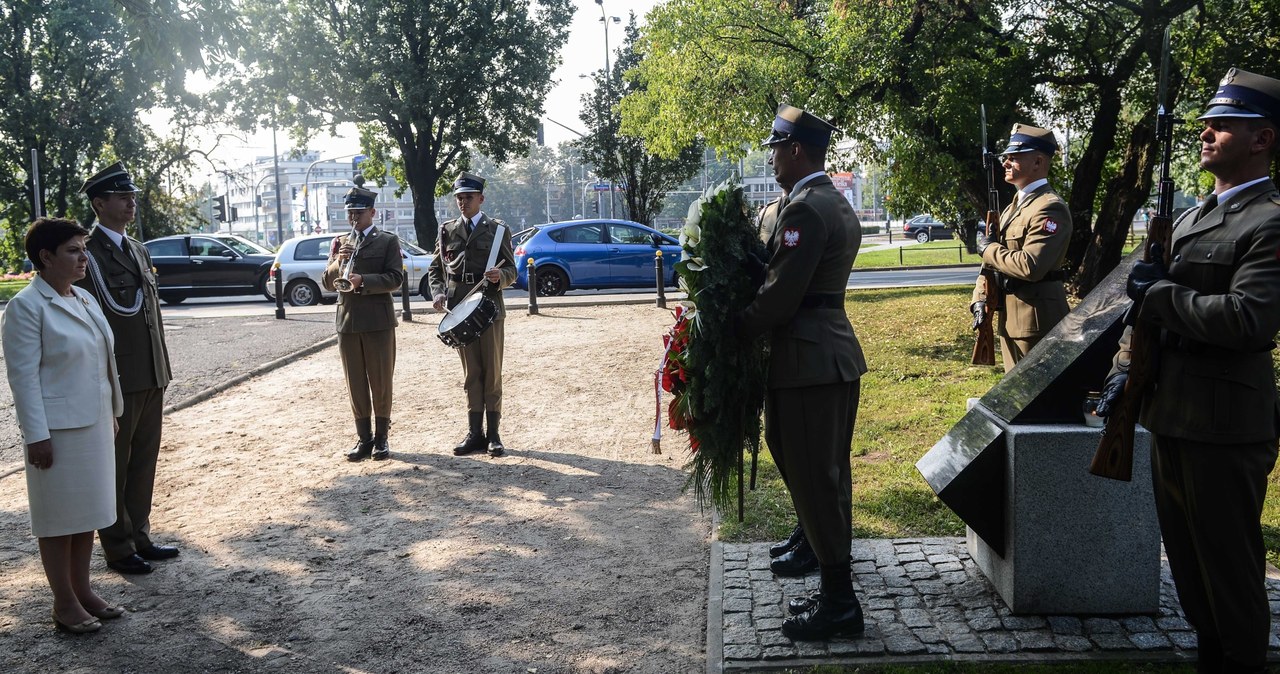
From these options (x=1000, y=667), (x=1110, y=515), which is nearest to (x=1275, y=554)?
(x=1110, y=515)

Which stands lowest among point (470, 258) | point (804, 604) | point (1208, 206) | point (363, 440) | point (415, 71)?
point (804, 604)

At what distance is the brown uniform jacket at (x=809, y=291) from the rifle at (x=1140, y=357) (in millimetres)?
1081

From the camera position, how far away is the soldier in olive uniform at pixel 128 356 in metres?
5.50

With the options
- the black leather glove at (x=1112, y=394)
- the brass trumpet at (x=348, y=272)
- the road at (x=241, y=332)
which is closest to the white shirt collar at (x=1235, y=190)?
the black leather glove at (x=1112, y=394)

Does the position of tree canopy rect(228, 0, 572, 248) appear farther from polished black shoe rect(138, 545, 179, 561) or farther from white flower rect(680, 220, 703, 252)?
white flower rect(680, 220, 703, 252)

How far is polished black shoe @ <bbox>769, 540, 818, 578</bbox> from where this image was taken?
198 inches

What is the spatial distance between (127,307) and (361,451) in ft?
8.65

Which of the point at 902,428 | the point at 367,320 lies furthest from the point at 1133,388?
the point at 367,320

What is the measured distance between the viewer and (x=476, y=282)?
7.97 metres

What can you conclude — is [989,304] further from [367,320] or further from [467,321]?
[367,320]

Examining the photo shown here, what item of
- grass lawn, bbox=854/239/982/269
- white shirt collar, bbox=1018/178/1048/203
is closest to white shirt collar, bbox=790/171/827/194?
white shirt collar, bbox=1018/178/1048/203

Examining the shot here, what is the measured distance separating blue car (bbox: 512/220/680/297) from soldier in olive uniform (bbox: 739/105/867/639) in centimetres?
1776

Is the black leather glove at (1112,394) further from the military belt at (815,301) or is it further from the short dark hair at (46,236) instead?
the short dark hair at (46,236)

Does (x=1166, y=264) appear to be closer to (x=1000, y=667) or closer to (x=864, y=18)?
(x=1000, y=667)
